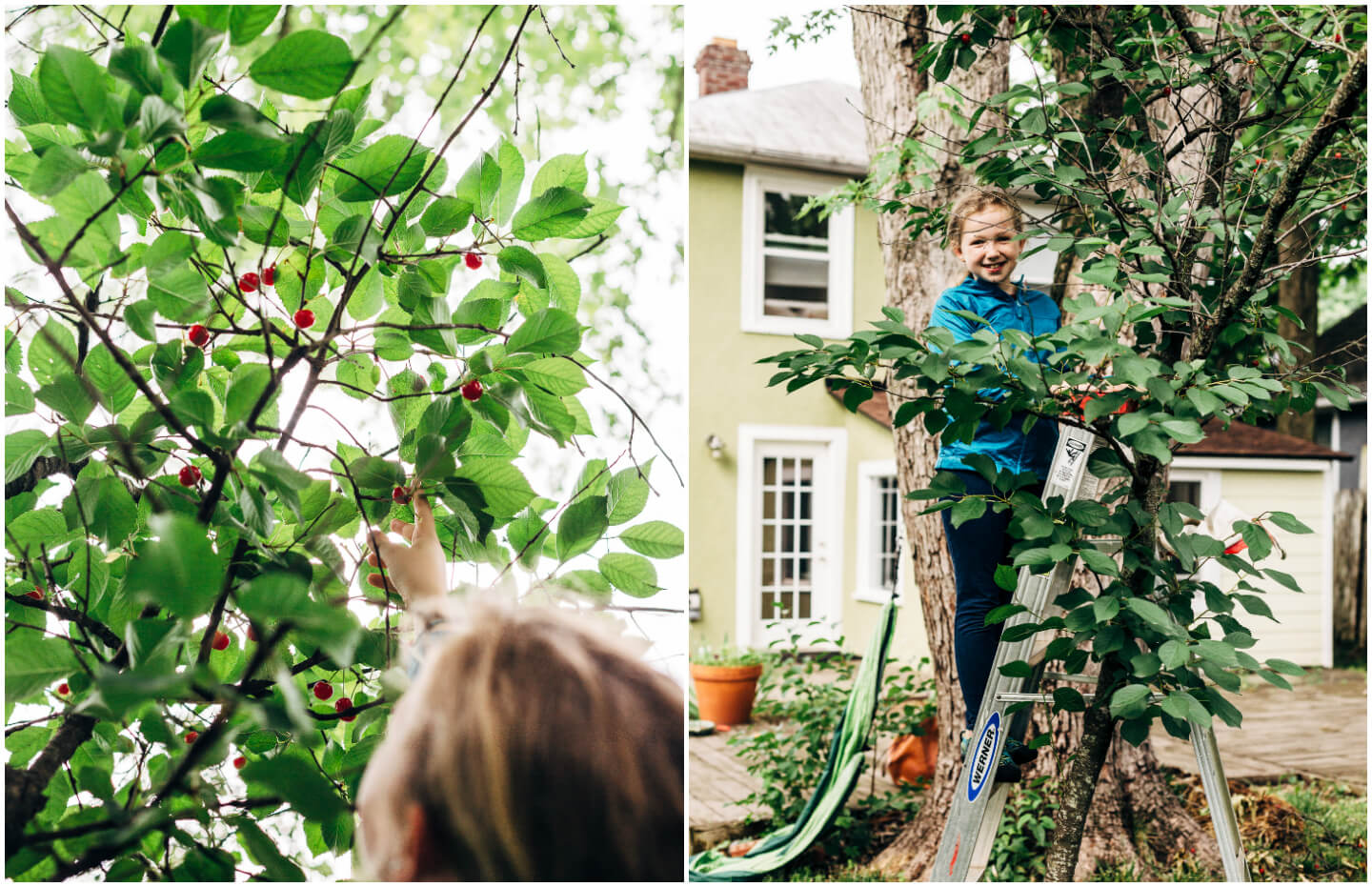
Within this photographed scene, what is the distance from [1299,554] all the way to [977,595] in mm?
5509

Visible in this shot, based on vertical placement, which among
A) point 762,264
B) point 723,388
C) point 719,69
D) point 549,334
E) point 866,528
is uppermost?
point 719,69

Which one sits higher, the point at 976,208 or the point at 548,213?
the point at 976,208

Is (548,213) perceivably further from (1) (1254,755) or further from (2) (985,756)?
(1) (1254,755)

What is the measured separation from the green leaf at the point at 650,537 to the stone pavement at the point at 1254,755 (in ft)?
7.05

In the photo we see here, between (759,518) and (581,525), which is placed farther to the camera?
(759,518)

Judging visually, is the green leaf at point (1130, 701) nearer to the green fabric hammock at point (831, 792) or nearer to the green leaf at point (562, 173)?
the green leaf at point (562, 173)

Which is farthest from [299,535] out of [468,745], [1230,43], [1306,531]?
[1230,43]

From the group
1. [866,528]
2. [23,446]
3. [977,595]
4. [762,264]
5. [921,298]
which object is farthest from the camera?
[866,528]

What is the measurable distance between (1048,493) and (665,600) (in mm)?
755

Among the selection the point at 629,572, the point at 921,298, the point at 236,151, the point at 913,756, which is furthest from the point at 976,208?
the point at 913,756

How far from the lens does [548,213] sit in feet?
2.93

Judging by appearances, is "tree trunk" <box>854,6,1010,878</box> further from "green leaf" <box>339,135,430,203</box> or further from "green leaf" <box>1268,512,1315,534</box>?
"green leaf" <box>339,135,430,203</box>

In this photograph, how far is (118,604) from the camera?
0.83 metres

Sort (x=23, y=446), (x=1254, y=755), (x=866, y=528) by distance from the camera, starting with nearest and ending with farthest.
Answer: (x=23, y=446)
(x=1254, y=755)
(x=866, y=528)
